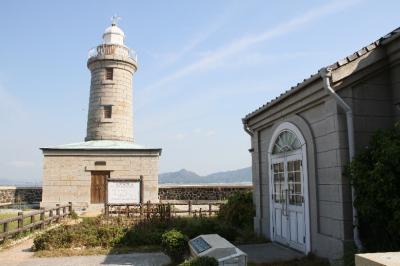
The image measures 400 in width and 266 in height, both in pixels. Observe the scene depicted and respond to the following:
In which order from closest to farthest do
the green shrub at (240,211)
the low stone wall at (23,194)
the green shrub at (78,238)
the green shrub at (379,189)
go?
the green shrub at (379,189) < the green shrub at (78,238) < the green shrub at (240,211) < the low stone wall at (23,194)

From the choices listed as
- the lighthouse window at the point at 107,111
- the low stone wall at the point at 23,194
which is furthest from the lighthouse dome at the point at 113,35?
the low stone wall at the point at 23,194

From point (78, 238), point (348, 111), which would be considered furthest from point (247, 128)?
point (78, 238)

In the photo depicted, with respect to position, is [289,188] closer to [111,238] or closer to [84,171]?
[111,238]

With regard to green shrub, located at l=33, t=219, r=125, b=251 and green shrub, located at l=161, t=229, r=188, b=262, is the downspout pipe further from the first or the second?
green shrub, located at l=33, t=219, r=125, b=251

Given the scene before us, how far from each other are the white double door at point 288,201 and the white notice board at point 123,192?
28.9 ft

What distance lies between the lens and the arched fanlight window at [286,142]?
9.32 meters

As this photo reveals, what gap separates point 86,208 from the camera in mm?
23141

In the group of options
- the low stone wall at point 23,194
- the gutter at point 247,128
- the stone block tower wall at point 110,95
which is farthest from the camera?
the low stone wall at point 23,194

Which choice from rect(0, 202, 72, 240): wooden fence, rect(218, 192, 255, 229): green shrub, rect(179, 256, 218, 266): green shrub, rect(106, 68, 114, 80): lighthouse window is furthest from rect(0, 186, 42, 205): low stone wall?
rect(179, 256, 218, 266): green shrub

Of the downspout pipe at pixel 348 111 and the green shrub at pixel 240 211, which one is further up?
the downspout pipe at pixel 348 111

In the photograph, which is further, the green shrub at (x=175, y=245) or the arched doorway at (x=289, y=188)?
the arched doorway at (x=289, y=188)

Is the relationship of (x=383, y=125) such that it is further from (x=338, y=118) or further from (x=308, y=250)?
(x=308, y=250)

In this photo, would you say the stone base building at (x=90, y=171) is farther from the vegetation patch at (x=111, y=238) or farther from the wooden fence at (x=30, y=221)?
the vegetation patch at (x=111, y=238)

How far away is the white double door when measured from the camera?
8.98 meters
